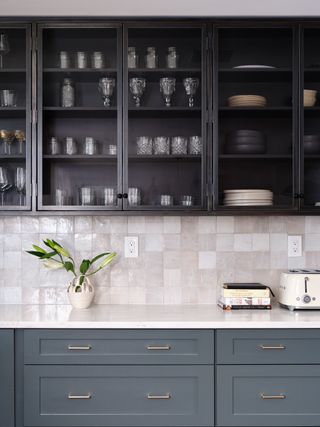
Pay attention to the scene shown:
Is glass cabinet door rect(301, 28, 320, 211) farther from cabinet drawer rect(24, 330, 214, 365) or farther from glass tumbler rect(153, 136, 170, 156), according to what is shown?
cabinet drawer rect(24, 330, 214, 365)

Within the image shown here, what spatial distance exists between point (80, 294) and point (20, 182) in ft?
2.24

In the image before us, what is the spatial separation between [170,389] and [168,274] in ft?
2.48

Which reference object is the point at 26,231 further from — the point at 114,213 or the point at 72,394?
the point at 72,394

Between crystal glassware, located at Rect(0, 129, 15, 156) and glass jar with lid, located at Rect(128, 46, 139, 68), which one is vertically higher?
glass jar with lid, located at Rect(128, 46, 139, 68)

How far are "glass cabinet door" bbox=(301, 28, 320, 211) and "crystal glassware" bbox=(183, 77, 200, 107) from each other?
57 centimetres

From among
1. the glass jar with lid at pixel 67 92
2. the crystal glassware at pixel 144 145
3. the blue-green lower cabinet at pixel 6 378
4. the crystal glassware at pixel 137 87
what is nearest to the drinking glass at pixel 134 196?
the crystal glassware at pixel 144 145

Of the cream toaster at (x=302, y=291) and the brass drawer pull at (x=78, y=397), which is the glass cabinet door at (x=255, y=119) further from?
the brass drawer pull at (x=78, y=397)

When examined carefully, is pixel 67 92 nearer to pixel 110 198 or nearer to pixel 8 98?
pixel 8 98

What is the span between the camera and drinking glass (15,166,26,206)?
2533 millimetres

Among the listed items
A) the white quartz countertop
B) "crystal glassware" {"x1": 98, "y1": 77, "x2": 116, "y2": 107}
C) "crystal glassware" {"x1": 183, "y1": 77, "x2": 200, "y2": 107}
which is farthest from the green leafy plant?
"crystal glassware" {"x1": 183, "y1": 77, "x2": 200, "y2": 107}

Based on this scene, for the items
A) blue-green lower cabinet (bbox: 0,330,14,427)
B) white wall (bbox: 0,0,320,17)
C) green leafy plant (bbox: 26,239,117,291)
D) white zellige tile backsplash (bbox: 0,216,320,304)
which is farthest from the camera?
white zellige tile backsplash (bbox: 0,216,320,304)

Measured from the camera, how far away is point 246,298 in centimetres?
260

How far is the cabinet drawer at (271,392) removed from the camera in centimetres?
228

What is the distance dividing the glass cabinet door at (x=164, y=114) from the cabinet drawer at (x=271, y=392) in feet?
2.85
